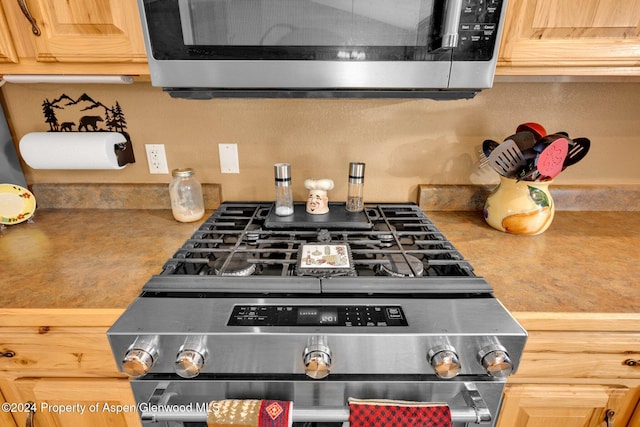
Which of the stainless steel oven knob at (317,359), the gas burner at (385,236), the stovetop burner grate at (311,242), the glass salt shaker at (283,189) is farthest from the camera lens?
the glass salt shaker at (283,189)

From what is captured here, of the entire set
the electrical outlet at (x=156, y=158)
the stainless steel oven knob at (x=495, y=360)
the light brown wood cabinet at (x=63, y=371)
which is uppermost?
the electrical outlet at (x=156, y=158)


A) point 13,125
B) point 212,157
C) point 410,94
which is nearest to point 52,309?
point 212,157

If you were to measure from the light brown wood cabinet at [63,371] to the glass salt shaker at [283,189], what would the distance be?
557mm

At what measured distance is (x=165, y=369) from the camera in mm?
671

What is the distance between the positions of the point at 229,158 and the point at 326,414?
35.4 inches

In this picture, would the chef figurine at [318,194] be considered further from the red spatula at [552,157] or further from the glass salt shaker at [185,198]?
the red spatula at [552,157]

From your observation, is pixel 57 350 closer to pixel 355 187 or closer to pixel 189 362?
pixel 189 362

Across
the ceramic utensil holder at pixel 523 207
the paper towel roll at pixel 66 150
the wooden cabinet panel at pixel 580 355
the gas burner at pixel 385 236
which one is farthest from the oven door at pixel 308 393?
the paper towel roll at pixel 66 150

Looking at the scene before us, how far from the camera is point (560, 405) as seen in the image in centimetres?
79

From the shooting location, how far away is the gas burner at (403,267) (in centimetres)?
79

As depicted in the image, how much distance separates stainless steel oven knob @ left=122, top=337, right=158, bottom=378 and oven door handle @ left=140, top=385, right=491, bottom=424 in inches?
4.3

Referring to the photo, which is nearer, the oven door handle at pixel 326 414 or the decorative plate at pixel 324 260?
the oven door handle at pixel 326 414

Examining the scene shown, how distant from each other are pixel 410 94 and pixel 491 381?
72 centimetres

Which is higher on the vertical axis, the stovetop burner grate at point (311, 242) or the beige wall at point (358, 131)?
the beige wall at point (358, 131)
